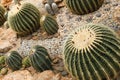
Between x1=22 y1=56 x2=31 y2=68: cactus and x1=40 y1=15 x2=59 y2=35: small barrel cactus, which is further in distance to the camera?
x1=40 y1=15 x2=59 y2=35: small barrel cactus

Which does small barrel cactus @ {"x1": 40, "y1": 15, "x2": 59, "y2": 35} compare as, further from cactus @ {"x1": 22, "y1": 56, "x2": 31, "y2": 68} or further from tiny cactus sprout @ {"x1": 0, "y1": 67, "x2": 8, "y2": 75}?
tiny cactus sprout @ {"x1": 0, "y1": 67, "x2": 8, "y2": 75}

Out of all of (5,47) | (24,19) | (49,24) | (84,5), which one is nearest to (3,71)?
(5,47)

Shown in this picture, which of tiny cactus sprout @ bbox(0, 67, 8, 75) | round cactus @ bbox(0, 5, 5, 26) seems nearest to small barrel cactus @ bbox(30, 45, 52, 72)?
tiny cactus sprout @ bbox(0, 67, 8, 75)

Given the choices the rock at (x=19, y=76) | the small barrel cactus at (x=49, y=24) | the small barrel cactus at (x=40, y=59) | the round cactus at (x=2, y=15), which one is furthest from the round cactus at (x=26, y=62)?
the round cactus at (x=2, y=15)

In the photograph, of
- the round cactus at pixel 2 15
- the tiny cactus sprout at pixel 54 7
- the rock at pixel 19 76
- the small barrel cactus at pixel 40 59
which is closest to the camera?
the small barrel cactus at pixel 40 59

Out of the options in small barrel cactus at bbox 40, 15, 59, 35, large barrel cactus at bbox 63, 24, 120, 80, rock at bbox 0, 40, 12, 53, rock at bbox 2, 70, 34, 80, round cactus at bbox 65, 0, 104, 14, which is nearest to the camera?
large barrel cactus at bbox 63, 24, 120, 80

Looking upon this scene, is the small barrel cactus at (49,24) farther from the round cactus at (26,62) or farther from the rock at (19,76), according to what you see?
the rock at (19,76)

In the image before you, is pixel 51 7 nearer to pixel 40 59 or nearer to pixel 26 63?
pixel 26 63
